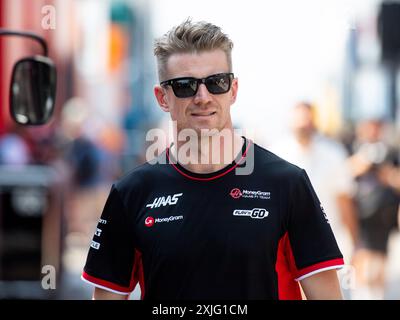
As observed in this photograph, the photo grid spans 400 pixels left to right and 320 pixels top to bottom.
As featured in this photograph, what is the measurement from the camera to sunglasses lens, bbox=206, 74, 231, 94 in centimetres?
324

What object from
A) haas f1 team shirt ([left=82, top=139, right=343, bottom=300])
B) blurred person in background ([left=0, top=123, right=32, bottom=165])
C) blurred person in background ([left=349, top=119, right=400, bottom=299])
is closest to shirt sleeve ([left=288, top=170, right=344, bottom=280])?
haas f1 team shirt ([left=82, top=139, right=343, bottom=300])

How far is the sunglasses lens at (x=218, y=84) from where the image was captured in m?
3.24

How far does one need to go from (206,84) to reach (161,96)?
25 cm

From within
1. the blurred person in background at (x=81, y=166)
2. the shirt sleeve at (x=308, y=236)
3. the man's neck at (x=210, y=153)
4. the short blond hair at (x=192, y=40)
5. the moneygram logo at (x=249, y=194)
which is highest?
the short blond hair at (x=192, y=40)

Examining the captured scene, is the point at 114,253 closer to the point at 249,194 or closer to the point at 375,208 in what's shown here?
the point at 249,194

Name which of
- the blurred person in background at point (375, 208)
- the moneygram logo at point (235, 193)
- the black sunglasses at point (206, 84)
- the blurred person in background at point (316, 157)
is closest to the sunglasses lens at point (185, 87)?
the black sunglasses at point (206, 84)

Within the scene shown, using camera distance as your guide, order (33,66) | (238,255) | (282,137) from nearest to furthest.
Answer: (238,255)
(33,66)
(282,137)

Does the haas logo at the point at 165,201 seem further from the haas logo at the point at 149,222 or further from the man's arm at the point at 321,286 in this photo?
the man's arm at the point at 321,286

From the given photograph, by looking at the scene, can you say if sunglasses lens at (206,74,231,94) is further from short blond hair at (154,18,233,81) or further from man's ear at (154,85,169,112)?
man's ear at (154,85,169,112)

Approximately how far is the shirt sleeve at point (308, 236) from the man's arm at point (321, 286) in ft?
0.10
